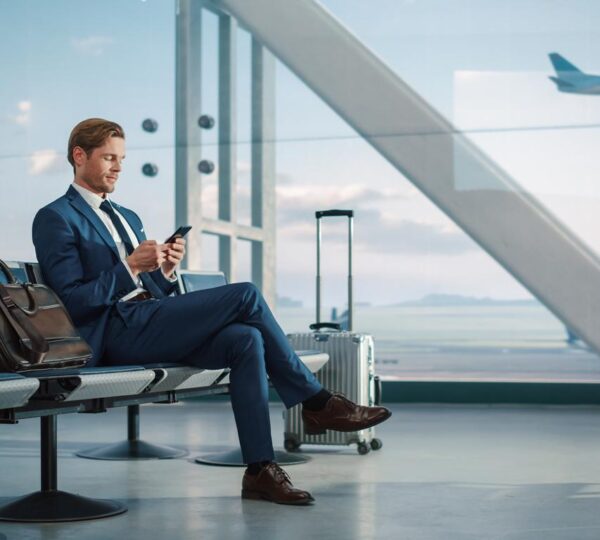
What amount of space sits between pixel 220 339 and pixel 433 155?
391 centimetres

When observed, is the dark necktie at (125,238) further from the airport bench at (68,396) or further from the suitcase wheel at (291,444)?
the suitcase wheel at (291,444)

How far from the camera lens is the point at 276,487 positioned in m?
3.38

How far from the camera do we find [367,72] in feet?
23.8

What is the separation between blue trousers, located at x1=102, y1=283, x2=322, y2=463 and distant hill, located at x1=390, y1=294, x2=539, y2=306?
3697 millimetres

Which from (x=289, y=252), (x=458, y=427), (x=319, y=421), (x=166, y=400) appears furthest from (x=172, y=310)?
(x=289, y=252)

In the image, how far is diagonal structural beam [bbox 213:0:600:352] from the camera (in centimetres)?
692

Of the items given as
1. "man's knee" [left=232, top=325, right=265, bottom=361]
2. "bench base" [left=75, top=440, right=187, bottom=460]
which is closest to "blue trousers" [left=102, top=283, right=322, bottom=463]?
"man's knee" [left=232, top=325, right=265, bottom=361]

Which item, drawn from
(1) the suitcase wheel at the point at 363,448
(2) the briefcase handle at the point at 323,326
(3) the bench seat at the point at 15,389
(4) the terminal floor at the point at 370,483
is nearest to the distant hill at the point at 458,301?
(4) the terminal floor at the point at 370,483

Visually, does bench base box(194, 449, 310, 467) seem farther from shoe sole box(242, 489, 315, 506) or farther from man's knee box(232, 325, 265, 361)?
man's knee box(232, 325, 265, 361)

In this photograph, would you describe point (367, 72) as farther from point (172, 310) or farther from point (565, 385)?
point (172, 310)

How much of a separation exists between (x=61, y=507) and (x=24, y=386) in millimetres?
741

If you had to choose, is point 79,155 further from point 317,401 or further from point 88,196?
point 317,401

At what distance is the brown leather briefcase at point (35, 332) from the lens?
286 centimetres

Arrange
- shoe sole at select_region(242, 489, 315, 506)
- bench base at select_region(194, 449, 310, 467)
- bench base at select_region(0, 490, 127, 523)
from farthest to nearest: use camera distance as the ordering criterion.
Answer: bench base at select_region(194, 449, 310, 467) < shoe sole at select_region(242, 489, 315, 506) < bench base at select_region(0, 490, 127, 523)
